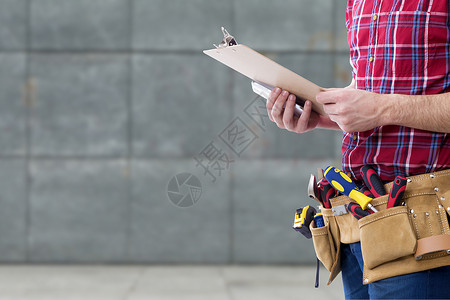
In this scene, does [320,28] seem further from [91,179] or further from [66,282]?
[66,282]

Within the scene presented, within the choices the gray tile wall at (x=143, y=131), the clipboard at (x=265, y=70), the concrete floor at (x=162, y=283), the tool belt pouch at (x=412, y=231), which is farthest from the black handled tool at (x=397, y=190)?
the gray tile wall at (x=143, y=131)

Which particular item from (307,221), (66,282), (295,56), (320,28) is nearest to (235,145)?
(295,56)

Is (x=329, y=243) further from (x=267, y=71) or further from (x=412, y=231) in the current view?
(x=267, y=71)

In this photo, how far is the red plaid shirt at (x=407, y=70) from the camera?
39.9 inches

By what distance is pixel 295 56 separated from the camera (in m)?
4.32

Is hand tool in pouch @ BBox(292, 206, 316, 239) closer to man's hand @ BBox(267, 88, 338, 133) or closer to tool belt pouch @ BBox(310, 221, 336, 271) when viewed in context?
tool belt pouch @ BBox(310, 221, 336, 271)

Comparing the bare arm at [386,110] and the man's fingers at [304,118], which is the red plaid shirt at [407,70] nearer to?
the bare arm at [386,110]

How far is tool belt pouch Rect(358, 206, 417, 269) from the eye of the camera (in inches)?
39.0

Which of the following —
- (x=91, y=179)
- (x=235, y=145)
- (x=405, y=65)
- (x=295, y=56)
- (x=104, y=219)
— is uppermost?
(x=295, y=56)

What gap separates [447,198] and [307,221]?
351 millimetres

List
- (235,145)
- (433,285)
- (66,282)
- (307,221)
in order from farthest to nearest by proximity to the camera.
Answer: (235,145) < (66,282) < (307,221) < (433,285)

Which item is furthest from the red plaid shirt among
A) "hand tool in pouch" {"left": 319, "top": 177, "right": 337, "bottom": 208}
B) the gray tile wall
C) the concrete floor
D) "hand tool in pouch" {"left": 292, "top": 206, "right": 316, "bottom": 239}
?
the gray tile wall

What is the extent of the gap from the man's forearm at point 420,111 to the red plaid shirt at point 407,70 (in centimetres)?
4

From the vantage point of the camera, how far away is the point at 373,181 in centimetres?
105
